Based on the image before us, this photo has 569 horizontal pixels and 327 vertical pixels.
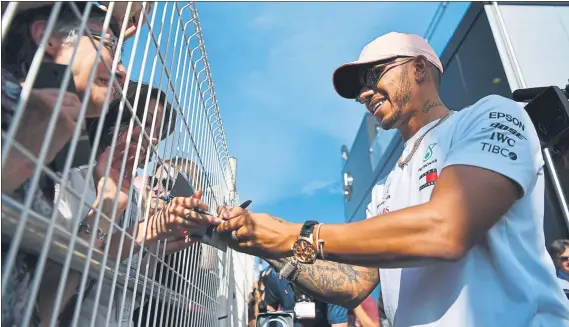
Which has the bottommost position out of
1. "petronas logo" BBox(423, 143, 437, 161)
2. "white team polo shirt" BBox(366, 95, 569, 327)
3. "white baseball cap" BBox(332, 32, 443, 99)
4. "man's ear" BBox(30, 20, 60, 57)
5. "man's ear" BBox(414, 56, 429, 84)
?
"white team polo shirt" BBox(366, 95, 569, 327)

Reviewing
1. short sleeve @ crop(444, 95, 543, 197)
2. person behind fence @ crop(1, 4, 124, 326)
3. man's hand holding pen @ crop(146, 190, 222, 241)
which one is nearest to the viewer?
person behind fence @ crop(1, 4, 124, 326)

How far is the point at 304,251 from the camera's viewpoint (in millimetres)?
949

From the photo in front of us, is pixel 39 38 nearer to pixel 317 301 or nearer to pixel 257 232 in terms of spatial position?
pixel 257 232

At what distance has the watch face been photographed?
0.94 m

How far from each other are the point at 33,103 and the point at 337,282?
105 cm

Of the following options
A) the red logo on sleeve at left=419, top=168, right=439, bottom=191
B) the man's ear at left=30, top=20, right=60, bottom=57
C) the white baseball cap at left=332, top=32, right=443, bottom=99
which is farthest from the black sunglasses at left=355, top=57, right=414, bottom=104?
the man's ear at left=30, top=20, right=60, bottom=57

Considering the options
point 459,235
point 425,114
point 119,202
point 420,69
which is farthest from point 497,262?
point 119,202

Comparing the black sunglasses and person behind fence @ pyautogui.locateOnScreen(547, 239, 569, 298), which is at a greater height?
the black sunglasses

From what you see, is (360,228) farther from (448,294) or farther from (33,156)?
(33,156)

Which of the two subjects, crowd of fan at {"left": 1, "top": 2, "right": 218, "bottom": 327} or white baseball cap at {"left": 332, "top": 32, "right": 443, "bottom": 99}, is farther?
white baseball cap at {"left": 332, "top": 32, "right": 443, "bottom": 99}

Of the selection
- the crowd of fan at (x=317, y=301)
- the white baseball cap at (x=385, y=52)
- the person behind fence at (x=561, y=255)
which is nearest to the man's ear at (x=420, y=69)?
the white baseball cap at (x=385, y=52)

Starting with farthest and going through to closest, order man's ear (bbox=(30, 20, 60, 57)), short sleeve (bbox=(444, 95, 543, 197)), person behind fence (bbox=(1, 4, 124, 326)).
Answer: short sleeve (bbox=(444, 95, 543, 197)) < man's ear (bbox=(30, 20, 60, 57)) < person behind fence (bbox=(1, 4, 124, 326))

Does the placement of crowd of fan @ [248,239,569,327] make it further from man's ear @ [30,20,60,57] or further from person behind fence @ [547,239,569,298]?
man's ear @ [30,20,60,57]

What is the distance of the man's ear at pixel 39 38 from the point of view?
645mm
